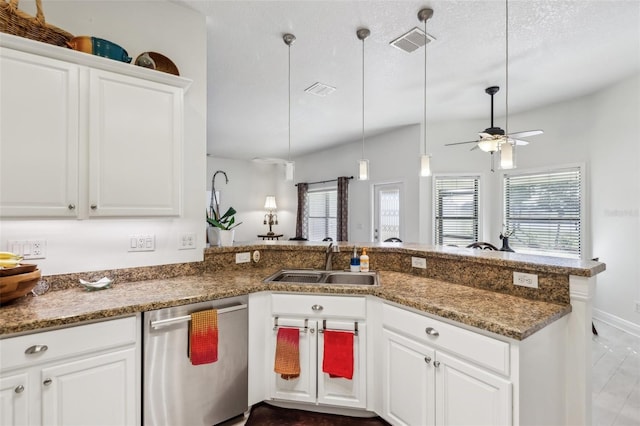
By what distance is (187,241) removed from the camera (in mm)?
2359

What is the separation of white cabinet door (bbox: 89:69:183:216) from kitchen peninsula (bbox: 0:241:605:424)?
1.76 ft

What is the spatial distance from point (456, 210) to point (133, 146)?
16.0 ft

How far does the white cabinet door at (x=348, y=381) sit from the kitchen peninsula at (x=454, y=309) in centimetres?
4

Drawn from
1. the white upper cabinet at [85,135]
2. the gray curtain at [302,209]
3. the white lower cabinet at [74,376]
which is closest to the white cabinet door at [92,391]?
the white lower cabinet at [74,376]

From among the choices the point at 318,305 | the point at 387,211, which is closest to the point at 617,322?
the point at 387,211

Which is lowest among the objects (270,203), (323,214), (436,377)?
(436,377)

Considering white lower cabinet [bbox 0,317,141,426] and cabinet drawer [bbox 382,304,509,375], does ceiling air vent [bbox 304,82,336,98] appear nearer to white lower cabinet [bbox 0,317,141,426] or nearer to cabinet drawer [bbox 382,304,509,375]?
cabinet drawer [bbox 382,304,509,375]

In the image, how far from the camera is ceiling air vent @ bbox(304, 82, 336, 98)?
3699 mm

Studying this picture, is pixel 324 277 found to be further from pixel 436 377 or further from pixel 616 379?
pixel 616 379

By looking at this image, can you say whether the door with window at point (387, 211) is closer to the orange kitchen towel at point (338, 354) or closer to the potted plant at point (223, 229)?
the potted plant at point (223, 229)

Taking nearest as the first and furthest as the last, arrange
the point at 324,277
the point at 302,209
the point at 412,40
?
the point at 324,277 < the point at 412,40 < the point at 302,209

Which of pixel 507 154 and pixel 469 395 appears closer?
pixel 469 395

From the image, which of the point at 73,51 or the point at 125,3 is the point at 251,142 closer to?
the point at 125,3

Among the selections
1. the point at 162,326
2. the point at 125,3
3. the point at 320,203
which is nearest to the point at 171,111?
the point at 125,3
